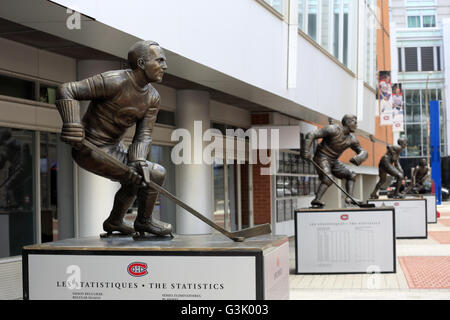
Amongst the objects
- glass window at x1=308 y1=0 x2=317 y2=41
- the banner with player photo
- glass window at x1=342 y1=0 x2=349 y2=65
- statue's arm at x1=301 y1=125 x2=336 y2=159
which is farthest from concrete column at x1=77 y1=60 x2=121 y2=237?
the banner with player photo

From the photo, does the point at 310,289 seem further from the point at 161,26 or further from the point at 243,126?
the point at 243,126

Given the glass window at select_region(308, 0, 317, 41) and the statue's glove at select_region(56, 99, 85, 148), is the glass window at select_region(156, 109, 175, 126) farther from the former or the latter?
the statue's glove at select_region(56, 99, 85, 148)

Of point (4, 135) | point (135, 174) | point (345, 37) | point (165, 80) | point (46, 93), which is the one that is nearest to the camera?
point (135, 174)

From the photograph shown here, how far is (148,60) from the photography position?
4938mm

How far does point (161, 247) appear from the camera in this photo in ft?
14.8

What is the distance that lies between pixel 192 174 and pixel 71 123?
9049 mm

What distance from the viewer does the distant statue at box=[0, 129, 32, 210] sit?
8805 mm

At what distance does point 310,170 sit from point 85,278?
18.2 m

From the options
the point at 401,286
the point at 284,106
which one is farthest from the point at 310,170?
the point at 401,286

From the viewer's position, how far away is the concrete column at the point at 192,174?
44.2 ft

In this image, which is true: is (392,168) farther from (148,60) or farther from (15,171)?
(148,60)

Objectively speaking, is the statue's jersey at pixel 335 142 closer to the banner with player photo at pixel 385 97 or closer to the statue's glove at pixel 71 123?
the statue's glove at pixel 71 123

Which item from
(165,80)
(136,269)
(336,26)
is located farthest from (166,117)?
(136,269)
